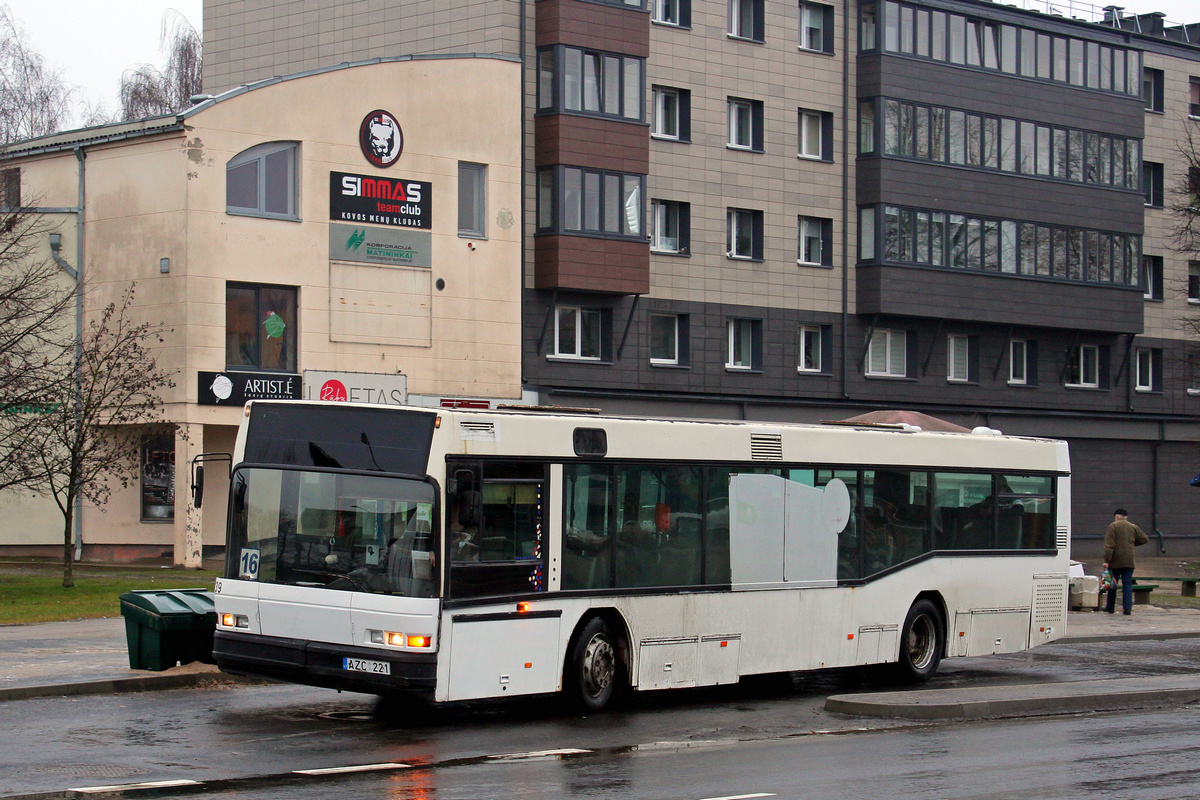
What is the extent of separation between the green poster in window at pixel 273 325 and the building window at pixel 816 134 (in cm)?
1638

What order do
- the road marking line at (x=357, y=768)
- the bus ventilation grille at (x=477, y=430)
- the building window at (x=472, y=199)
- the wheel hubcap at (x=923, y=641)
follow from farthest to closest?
the building window at (x=472, y=199)
the wheel hubcap at (x=923, y=641)
the bus ventilation grille at (x=477, y=430)
the road marking line at (x=357, y=768)

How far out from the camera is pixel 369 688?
40.6 ft

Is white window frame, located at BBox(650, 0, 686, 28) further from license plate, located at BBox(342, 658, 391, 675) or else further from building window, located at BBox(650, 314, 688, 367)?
license plate, located at BBox(342, 658, 391, 675)

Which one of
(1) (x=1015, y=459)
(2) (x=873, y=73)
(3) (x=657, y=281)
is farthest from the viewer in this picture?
(2) (x=873, y=73)

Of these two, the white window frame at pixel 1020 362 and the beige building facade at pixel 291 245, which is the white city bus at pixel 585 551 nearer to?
the beige building facade at pixel 291 245

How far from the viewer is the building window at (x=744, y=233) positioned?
42062 millimetres

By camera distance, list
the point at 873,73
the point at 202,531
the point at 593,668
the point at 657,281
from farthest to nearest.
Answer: the point at 873,73 < the point at 657,281 < the point at 202,531 < the point at 593,668

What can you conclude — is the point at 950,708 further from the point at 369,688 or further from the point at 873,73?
the point at 873,73

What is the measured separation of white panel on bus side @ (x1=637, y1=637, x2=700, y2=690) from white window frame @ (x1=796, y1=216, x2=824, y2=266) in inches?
1161

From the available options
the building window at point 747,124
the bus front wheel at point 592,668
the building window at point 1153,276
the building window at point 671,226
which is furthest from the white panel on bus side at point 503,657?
the building window at point 1153,276

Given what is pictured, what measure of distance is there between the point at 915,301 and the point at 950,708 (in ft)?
101

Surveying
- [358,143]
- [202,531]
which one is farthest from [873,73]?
[202,531]

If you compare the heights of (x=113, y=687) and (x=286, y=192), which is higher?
(x=286, y=192)

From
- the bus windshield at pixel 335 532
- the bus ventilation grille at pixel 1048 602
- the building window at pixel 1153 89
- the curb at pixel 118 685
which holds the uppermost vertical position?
the building window at pixel 1153 89
